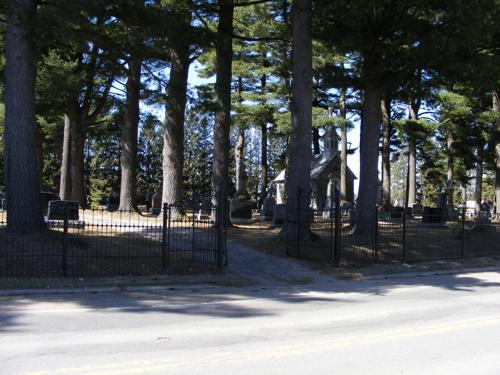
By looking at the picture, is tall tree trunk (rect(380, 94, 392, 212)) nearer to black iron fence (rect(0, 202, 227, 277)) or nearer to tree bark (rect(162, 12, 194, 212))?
tree bark (rect(162, 12, 194, 212))

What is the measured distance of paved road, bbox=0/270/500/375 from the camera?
611 centimetres

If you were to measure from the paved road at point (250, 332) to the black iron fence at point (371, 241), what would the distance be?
14.4ft

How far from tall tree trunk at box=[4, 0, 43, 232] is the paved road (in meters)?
4.45

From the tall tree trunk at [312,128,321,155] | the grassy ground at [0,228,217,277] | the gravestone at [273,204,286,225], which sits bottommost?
the grassy ground at [0,228,217,277]

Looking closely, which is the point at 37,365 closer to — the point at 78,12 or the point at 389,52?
the point at 78,12

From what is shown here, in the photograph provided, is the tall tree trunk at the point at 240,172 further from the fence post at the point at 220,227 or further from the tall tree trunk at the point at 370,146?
the fence post at the point at 220,227

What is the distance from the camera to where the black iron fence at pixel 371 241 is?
1659 centimetres

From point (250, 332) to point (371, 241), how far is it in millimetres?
10865

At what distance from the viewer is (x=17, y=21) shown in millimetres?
14102

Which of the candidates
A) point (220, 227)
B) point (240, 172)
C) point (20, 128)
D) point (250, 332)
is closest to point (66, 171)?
point (240, 172)

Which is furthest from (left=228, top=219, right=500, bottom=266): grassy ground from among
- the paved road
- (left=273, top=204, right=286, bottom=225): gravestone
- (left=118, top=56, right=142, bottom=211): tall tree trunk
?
(left=118, top=56, right=142, bottom=211): tall tree trunk

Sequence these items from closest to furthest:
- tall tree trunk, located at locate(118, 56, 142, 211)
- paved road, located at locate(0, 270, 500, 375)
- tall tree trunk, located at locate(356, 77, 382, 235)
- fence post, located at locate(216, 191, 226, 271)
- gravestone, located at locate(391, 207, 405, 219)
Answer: paved road, located at locate(0, 270, 500, 375)
fence post, located at locate(216, 191, 226, 271)
tall tree trunk, located at locate(356, 77, 382, 235)
gravestone, located at locate(391, 207, 405, 219)
tall tree trunk, located at locate(118, 56, 142, 211)

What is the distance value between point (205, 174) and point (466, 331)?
68.7m

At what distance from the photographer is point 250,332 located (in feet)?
25.8
